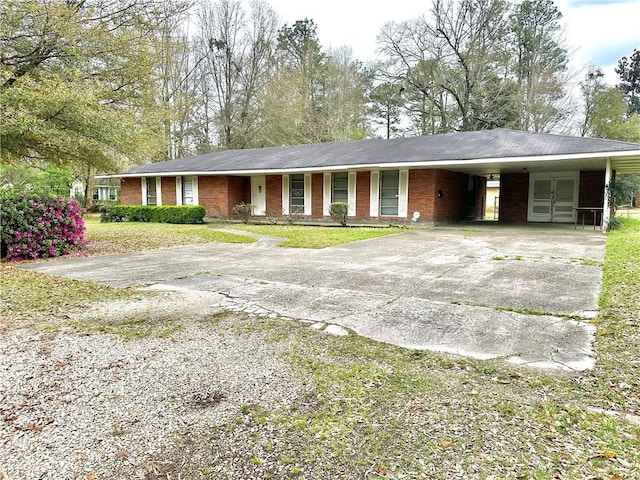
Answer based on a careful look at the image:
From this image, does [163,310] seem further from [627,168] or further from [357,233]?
[627,168]

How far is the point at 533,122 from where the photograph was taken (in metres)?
25.9

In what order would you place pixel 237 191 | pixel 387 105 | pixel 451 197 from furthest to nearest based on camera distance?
pixel 387 105
pixel 237 191
pixel 451 197

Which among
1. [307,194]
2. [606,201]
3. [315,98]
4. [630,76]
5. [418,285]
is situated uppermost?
[630,76]

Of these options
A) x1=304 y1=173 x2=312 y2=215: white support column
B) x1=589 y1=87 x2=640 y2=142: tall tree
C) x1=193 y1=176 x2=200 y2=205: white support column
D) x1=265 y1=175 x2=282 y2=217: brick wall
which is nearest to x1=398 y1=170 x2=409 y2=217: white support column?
x1=304 y1=173 x2=312 y2=215: white support column

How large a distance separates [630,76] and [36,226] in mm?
48791

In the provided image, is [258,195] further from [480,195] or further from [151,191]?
[480,195]

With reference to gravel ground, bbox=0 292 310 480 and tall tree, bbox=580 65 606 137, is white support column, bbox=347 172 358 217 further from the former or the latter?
tall tree, bbox=580 65 606 137

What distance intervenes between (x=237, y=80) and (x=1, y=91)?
2313 cm

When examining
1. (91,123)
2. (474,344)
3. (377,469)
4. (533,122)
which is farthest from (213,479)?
(533,122)

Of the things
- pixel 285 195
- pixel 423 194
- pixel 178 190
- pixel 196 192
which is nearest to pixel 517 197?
pixel 423 194

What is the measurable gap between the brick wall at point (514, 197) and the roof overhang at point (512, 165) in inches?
27.3

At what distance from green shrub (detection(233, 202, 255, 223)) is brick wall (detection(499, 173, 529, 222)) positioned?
1098 cm

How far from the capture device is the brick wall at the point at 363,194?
16234mm

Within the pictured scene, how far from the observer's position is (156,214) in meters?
18.7
